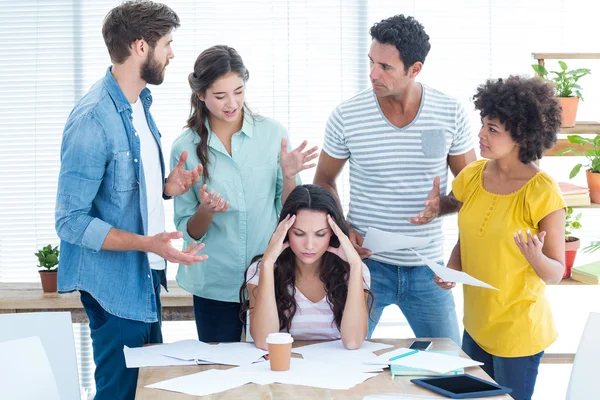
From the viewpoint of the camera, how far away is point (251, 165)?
2689mm

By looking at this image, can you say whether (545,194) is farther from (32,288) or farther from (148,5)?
(32,288)

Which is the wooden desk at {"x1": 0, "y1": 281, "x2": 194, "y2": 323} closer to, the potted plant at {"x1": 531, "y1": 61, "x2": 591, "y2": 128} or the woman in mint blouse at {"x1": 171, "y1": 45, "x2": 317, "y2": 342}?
the woman in mint blouse at {"x1": 171, "y1": 45, "x2": 317, "y2": 342}

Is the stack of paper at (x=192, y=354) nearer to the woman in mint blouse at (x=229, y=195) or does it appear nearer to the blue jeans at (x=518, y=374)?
the woman in mint blouse at (x=229, y=195)

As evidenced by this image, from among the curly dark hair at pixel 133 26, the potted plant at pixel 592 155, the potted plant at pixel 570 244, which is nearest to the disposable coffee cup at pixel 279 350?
the curly dark hair at pixel 133 26

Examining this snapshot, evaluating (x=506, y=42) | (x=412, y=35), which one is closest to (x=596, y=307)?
(x=506, y=42)

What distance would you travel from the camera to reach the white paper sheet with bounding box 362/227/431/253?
7.77 ft

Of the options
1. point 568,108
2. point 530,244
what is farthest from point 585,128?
point 530,244

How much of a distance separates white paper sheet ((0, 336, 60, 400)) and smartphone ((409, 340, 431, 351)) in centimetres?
105

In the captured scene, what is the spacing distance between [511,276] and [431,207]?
395 mm

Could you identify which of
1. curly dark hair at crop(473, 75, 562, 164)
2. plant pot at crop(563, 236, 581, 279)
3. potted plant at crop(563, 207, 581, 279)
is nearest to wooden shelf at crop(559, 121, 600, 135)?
potted plant at crop(563, 207, 581, 279)

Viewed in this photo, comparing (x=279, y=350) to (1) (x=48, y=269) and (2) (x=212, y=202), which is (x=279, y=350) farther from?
(1) (x=48, y=269)

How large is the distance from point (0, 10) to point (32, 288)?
1432mm

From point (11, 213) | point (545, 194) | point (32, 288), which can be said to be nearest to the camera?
point (545, 194)

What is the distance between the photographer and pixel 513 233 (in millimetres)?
2361
